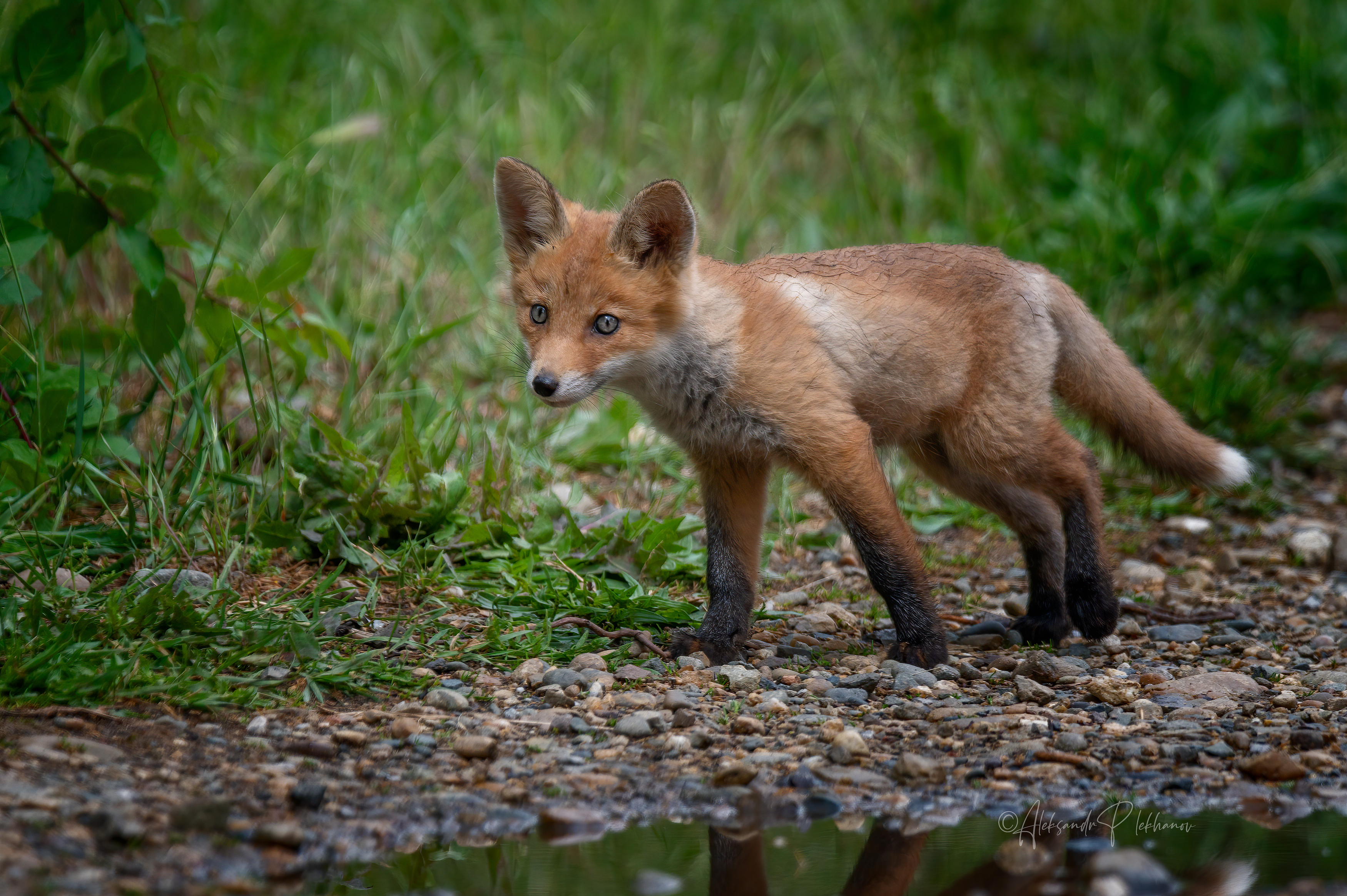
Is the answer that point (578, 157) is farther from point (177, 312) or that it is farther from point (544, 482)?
point (177, 312)

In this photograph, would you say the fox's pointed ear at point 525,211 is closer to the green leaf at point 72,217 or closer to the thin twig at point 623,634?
the thin twig at point 623,634

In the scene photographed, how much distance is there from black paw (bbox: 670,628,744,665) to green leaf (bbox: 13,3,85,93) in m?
2.83

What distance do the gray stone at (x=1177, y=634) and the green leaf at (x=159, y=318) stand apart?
12.3 ft

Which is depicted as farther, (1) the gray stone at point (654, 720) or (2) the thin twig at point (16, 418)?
(2) the thin twig at point (16, 418)

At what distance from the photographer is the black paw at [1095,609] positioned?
14.4ft

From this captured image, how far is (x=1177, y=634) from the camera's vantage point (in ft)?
14.6

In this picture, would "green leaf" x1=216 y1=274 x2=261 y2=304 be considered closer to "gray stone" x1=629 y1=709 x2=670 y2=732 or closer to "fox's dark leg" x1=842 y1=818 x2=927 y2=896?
"gray stone" x1=629 y1=709 x2=670 y2=732

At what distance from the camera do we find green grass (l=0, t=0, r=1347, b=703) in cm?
409

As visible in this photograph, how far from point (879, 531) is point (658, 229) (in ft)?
4.10

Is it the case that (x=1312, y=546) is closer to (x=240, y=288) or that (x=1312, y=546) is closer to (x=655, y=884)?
(x=655, y=884)

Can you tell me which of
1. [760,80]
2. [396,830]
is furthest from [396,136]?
[396,830]

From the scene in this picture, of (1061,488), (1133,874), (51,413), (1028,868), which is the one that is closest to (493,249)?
(51,413)

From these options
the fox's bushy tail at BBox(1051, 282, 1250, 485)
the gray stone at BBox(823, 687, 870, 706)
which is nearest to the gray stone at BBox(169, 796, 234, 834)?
the gray stone at BBox(823, 687, 870, 706)

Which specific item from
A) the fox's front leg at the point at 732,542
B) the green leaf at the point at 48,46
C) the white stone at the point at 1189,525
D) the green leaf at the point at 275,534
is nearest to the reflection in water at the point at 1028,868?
the fox's front leg at the point at 732,542
